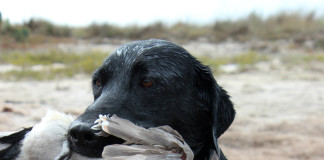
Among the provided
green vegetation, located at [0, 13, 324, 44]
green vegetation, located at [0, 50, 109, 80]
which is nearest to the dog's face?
green vegetation, located at [0, 50, 109, 80]

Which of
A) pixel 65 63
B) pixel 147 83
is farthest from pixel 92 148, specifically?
pixel 65 63

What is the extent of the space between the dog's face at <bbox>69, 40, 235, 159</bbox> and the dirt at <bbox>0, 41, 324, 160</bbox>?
6.42 feet

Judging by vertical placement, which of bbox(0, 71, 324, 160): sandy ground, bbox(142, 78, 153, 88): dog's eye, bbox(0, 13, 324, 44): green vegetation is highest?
bbox(142, 78, 153, 88): dog's eye

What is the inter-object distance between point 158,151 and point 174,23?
19.5 metres

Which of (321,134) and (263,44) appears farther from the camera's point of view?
(263,44)

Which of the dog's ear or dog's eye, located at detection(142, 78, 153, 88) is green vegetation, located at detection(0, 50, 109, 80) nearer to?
the dog's ear

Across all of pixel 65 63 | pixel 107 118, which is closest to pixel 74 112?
pixel 107 118

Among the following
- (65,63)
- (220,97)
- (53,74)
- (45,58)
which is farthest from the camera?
(45,58)

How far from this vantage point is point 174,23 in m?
21.4

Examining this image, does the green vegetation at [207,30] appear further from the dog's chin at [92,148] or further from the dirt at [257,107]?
the dog's chin at [92,148]

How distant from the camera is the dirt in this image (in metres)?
5.08

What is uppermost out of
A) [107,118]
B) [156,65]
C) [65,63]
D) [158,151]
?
[156,65]

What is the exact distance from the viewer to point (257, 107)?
7.41 metres

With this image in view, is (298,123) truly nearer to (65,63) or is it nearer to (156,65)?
(156,65)
